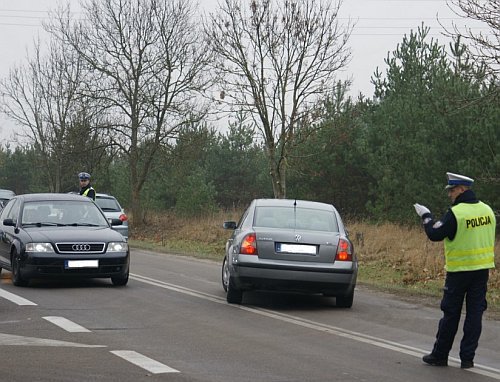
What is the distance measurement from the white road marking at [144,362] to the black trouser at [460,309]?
8.19 ft

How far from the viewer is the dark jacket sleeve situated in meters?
8.25

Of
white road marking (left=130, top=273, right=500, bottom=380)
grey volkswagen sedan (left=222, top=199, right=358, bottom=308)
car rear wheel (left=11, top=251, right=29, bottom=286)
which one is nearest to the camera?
white road marking (left=130, top=273, right=500, bottom=380)

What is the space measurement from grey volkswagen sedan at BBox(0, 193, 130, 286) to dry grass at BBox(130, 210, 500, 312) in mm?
5067

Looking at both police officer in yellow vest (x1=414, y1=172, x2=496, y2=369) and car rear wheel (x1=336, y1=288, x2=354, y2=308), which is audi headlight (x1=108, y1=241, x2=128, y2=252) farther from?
police officer in yellow vest (x1=414, y1=172, x2=496, y2=369)

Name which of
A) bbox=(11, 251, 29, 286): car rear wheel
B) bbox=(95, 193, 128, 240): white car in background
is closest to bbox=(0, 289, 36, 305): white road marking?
bbox=(11, 251, 29, 286): car rear wheel

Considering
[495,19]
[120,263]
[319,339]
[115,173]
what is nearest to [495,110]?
[495,19]

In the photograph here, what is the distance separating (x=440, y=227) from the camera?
8297 millimetres

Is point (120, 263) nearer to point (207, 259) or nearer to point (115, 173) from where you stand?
point (207, 259)

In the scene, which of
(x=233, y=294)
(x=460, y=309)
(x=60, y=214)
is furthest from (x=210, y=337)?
(x=60, y=214)

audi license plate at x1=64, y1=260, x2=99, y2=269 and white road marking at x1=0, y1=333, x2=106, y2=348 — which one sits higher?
audi license plate at x1=64, y1=260, x2=99, y2=269

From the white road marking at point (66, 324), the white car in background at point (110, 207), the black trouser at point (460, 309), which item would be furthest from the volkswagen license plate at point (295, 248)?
the white car in background at point (110, 207)

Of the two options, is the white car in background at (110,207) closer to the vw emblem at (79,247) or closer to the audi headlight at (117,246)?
the audi headlight at (117,246)

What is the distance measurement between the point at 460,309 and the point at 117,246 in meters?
7.02

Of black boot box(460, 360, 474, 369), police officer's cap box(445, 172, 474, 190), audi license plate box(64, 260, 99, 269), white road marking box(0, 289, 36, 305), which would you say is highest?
police officer's cap box(445, 172, 474, 190)
